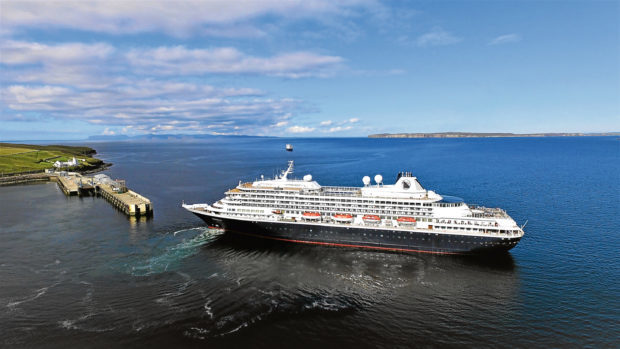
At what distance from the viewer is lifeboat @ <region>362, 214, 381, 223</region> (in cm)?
4850

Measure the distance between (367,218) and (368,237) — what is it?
2.92 metres

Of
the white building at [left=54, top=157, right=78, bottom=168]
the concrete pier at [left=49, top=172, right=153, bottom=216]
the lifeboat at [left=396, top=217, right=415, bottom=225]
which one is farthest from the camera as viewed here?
the white building at [left=54, top=157, right=78, bottom=168]

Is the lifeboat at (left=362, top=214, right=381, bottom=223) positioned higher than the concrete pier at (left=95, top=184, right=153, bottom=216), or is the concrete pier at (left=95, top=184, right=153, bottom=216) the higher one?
the lifeboat at (left=362, top=214, right=381, bottom=223)

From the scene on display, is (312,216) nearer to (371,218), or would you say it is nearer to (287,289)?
(371,218)

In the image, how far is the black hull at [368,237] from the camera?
147 ft

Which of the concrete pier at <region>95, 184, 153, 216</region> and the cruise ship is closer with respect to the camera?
the cruise ship

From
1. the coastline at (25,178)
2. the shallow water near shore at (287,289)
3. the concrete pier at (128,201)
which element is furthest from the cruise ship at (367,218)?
the coastline at (25,178)

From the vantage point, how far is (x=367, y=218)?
4891cm

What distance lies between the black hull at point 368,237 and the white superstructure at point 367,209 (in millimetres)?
Answer: 847

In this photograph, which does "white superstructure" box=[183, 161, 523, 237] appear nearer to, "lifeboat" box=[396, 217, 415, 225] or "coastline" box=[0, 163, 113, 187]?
"lifeboat" box=[396, 217, 415, 225]

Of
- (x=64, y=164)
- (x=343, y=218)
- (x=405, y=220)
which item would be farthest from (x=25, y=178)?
(x=405, y=220)

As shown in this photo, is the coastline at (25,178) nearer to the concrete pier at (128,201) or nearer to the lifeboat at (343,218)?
the concrete pier at (128,201)

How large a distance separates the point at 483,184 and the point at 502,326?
73755mm

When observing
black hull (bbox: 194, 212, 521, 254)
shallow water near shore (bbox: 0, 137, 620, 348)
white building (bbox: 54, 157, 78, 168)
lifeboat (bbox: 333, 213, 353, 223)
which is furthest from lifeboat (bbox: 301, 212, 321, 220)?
white building (bbox: 54, 157, 78, 168)
